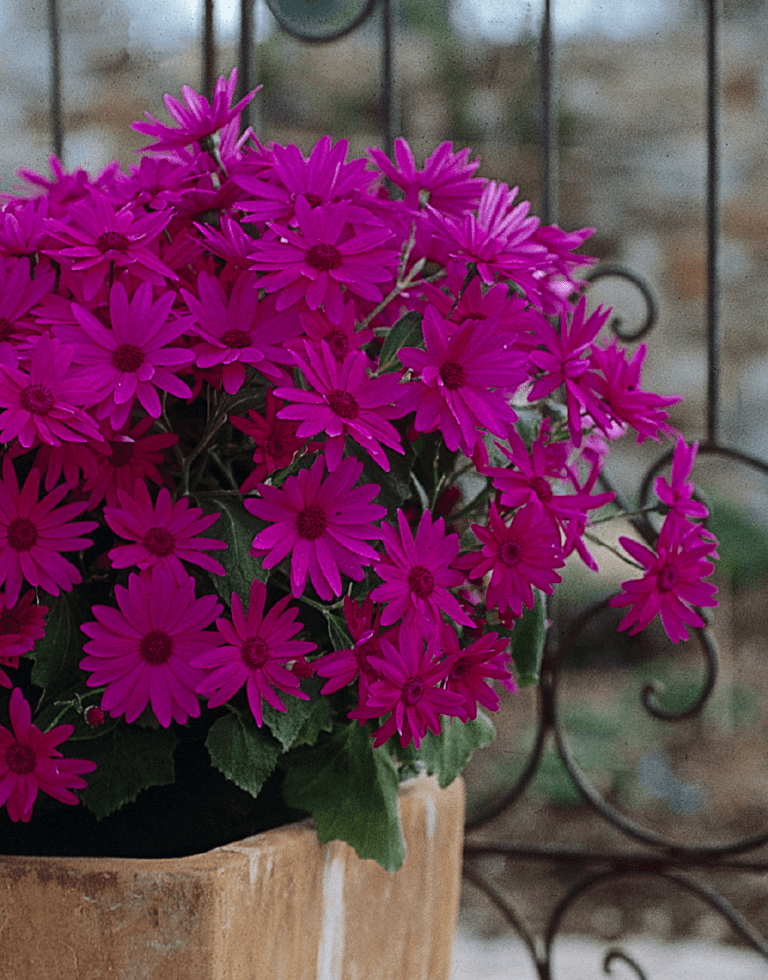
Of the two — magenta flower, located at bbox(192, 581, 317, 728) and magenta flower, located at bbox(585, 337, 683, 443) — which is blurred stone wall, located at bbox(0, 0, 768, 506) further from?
magenta flower, located at bbox(192, 581, 317, 728)

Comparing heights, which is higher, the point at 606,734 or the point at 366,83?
the point at 366,83

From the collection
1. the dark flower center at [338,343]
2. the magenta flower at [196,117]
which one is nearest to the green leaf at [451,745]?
the dark flower center at [338,343]

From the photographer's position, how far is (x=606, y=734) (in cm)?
263

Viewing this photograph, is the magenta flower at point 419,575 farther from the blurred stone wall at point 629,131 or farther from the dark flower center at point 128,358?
the blurred stone wall at point 629,131

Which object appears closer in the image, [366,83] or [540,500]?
[540,500]

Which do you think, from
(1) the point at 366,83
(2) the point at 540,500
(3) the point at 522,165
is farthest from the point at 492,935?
(1) the point at 366,83

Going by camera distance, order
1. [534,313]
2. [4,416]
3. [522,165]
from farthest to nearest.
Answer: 1. [522,165]
2. [534,313]
3. [4,416]

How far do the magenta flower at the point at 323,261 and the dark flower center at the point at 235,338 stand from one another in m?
0.02

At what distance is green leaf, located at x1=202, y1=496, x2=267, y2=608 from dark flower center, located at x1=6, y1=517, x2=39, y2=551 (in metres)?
0.08

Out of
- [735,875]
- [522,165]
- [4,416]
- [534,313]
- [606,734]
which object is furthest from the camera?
[522,165]

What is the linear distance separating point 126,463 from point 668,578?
27cm

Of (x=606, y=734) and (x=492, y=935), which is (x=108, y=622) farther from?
(x=606, y=734)

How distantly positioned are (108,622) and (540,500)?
21 cm

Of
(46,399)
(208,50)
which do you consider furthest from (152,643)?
(208,50)
